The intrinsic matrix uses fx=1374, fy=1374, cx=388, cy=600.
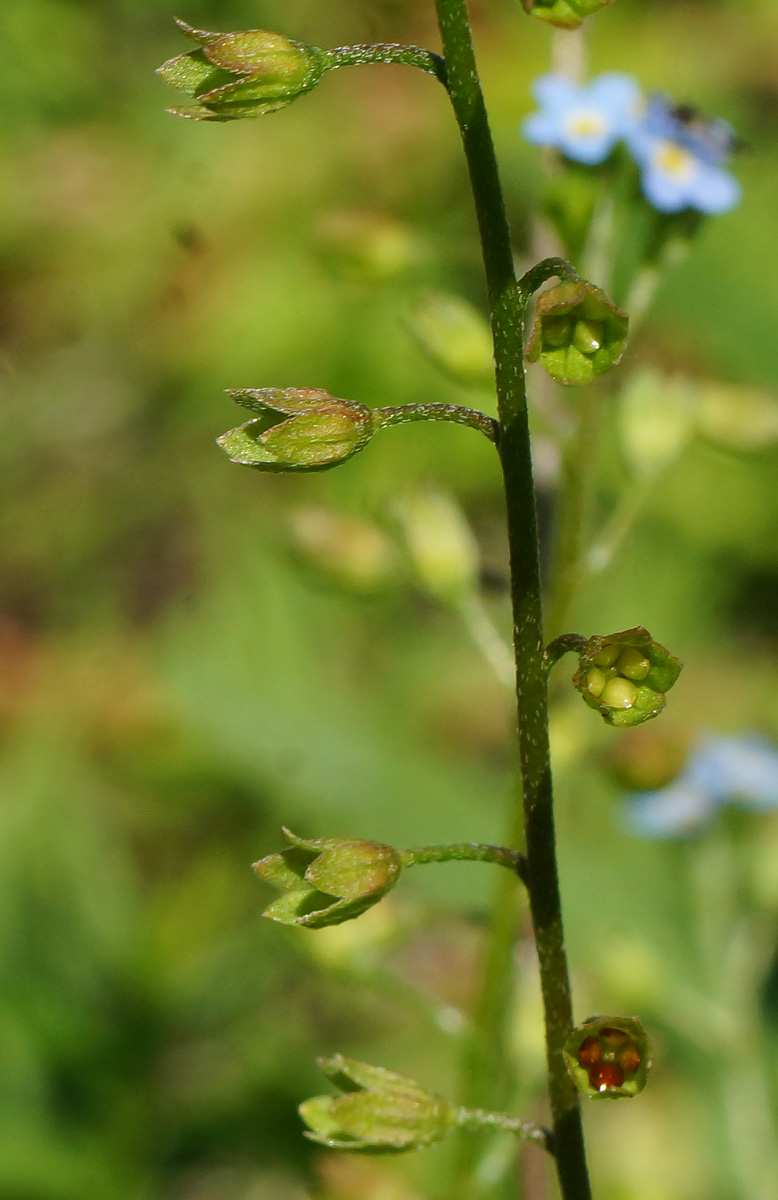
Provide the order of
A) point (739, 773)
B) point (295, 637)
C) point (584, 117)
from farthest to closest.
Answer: point (295, 637) → point (739, 773) → point (584, 117)

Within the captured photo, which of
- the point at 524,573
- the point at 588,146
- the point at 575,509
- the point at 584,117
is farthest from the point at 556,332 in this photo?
the point at 584,117

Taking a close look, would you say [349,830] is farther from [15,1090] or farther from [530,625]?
[530,625]

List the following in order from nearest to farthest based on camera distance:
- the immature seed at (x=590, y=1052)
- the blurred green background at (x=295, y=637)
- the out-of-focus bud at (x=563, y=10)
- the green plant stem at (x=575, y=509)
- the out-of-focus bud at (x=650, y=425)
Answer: the out-of-focus bud at (x=563, y=10) → the immature seed at (x=590, y=1052) → the green plant stem at (x=575, y=509) → the out-of-focus bud at (x=650, y=425) → the blurred green background at (x=295, y=637)

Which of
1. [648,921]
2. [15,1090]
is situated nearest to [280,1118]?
[15,1090]

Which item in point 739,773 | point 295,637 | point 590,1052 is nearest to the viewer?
point 590,1052

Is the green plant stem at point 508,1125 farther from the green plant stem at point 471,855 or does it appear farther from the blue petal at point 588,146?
the blue petal at point 588,146

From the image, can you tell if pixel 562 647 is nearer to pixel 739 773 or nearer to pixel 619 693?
pixel 619 693

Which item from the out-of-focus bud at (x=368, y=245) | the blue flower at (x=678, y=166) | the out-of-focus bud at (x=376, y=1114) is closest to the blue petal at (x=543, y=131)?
the blue flower at (x=678, y=166)
